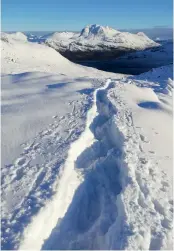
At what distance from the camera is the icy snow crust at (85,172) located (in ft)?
22.4

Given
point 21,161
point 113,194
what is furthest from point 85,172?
point 21,161

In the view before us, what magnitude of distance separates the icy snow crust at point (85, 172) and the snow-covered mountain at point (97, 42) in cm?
8165

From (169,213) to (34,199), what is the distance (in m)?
2.81

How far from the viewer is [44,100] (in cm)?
1372

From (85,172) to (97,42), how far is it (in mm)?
→ 114768

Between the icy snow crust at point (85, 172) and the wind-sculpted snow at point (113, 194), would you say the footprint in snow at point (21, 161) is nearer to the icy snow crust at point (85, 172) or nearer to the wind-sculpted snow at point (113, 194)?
the icy snow crust at point (85, 172)

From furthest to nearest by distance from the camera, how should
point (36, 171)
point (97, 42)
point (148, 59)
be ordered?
point (97, 42) < point (148, 59) < point (36, 171)

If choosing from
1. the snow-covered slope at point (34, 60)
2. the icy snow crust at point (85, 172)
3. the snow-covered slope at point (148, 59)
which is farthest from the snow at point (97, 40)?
the icy snow crust at point (85, 172)

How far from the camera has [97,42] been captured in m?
120

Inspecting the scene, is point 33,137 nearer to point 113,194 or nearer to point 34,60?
point 113,194

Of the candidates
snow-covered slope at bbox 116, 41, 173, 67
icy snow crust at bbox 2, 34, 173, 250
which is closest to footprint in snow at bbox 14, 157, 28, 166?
icy snow crust at bbox 2, 34, 173, 250

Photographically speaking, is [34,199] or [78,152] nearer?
[34,199]

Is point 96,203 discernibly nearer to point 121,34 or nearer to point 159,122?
point 159,122

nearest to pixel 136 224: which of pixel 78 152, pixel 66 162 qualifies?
pixel 66 162
